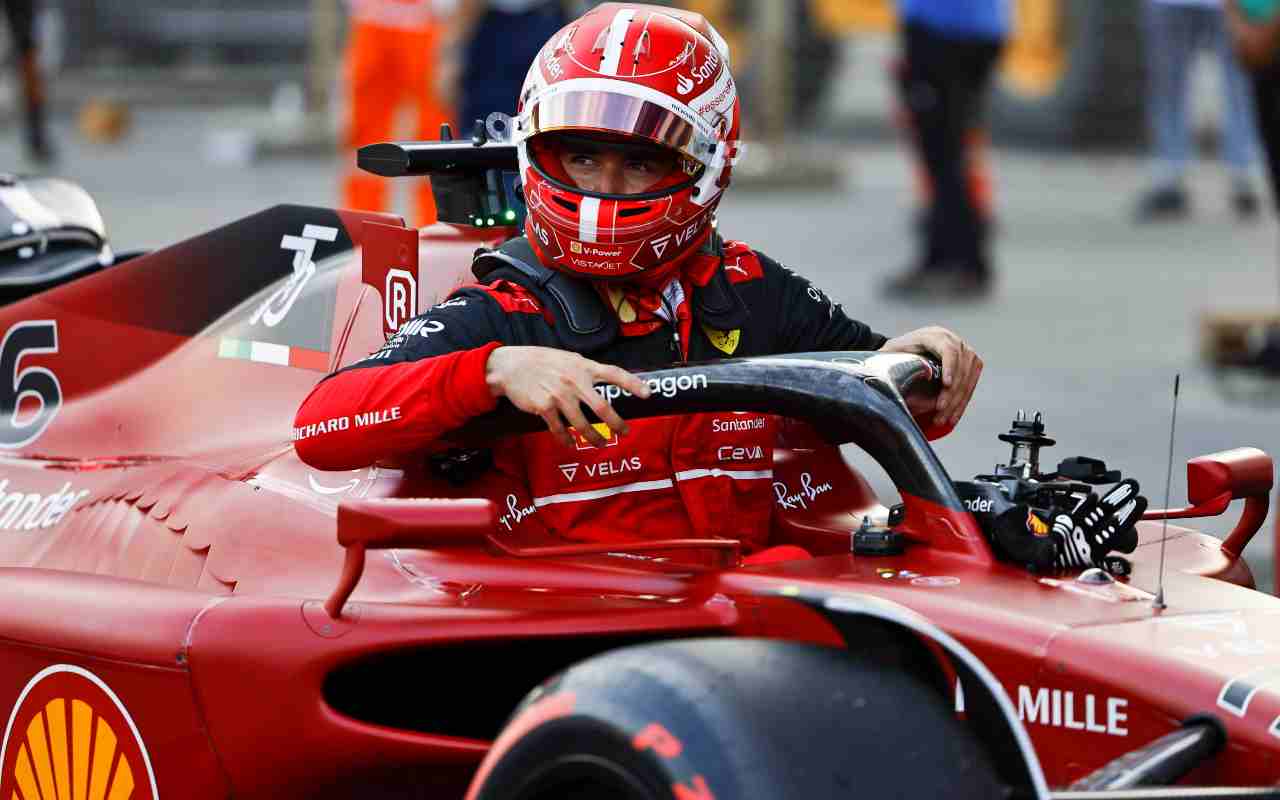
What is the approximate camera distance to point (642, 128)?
385 centimetres

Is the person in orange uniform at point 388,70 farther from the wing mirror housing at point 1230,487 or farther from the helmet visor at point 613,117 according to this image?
the wing mirror housing at point 1230,487

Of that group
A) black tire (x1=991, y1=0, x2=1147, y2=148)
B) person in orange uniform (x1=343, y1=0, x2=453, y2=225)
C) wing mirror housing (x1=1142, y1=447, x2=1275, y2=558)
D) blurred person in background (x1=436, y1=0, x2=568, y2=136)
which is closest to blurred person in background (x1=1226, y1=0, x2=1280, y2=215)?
blurred person in background (x1=436, y1=0, x2=568, y2=136)

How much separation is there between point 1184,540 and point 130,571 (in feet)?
6.20

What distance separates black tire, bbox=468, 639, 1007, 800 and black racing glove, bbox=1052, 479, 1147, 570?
0.54m

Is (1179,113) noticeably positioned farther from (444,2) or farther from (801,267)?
(444,2)

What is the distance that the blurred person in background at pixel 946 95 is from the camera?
1137cm

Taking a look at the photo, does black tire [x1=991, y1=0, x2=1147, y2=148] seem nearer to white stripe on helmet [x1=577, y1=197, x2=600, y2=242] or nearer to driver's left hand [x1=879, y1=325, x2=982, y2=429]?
driver's left hand [x1=879, y1=325, x2=982, y2=429]

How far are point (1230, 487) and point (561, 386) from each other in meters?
1.27

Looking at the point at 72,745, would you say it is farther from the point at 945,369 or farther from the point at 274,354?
the point at 945,369

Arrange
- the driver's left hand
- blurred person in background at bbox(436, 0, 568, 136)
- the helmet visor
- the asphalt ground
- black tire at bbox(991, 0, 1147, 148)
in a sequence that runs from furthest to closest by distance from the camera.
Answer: black tire at bbox(991, 0, 1147, 148) → blurred person in background at bbox(436, 0, 568, 136) → the asphalt ground → the driver's left hand → the helmet visor

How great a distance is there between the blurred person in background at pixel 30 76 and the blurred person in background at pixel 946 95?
7640 millimetres

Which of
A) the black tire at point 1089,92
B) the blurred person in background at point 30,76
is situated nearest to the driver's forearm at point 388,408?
the blurred person in background at point 30,76

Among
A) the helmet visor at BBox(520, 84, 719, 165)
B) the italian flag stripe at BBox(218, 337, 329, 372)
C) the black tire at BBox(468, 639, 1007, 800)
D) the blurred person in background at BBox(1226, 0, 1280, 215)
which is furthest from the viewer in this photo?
the blurred person in background at BBox(1226, 0, 1280, 215)

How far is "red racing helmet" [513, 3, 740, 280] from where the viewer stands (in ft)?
12.7
